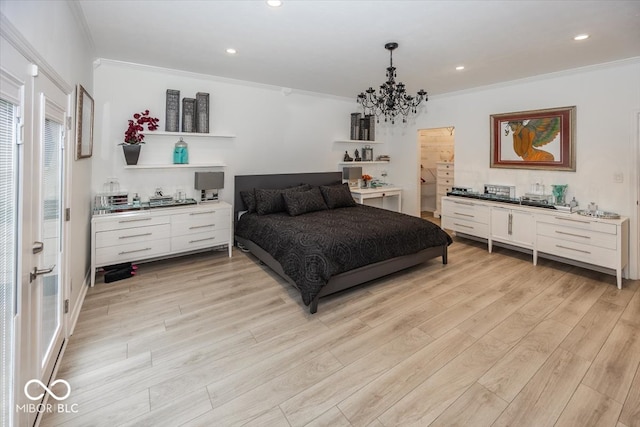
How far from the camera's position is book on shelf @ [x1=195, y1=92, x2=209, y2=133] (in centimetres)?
439

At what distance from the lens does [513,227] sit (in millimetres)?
4516

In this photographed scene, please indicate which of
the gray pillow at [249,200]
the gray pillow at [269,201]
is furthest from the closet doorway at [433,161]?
the gray pillow at [249,200]

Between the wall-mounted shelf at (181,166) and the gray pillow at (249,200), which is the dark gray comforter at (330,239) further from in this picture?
the wall-mounted shelf at (181,166)

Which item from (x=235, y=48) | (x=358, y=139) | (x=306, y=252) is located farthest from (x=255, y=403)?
(x=358, y=139)

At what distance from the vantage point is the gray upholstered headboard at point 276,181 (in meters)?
4.89

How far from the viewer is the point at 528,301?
3180mm

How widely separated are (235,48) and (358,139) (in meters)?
3.34

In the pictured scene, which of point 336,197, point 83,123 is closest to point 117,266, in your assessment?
point 83,123

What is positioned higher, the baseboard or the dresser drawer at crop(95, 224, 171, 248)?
the dresser drawer at crop(95, 224, 171, 248)

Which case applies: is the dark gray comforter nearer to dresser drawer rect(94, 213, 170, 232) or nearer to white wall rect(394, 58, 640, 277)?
dresser drawer rect(94, 213, 170, 232)

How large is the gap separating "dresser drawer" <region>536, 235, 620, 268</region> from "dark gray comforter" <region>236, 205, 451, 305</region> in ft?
4.44

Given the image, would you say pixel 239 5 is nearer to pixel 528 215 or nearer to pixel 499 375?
pixel 499 375

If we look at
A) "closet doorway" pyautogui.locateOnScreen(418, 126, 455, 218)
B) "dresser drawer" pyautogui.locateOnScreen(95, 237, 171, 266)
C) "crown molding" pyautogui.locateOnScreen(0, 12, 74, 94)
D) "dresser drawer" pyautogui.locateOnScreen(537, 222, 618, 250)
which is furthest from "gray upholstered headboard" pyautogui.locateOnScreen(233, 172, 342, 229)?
"dresser drawer" pyautogui.locateOnScreen(537, 222, 618, 250)

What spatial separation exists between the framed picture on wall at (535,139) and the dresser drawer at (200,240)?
4453mm
